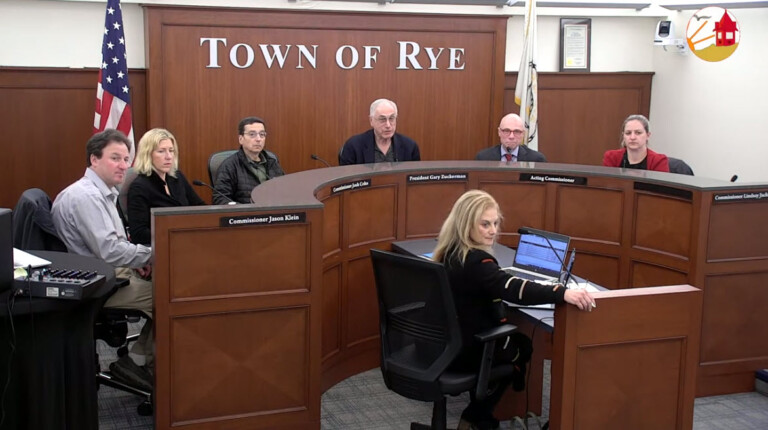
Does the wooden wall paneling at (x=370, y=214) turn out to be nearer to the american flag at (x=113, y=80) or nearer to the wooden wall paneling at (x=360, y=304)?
the wooden wall paneling at (x=360, y=304)

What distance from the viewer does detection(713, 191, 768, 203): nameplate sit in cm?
447

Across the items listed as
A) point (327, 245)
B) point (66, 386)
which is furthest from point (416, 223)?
point (66, 386)

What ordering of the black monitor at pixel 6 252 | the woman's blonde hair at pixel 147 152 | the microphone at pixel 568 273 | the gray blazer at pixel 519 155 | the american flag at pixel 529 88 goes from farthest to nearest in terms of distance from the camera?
the american flag at pixel 529 88 → the gray blazer at pixel 519 155 → the woman's blonde hair at pixel 147 152 → the microphone at pixel 568 273 → the black monitor at pixel 6 252

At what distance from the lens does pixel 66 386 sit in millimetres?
3367

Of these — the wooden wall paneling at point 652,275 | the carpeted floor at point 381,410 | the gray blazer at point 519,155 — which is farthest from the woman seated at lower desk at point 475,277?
the gray blazer at point 519,155

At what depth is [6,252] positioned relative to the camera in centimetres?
307

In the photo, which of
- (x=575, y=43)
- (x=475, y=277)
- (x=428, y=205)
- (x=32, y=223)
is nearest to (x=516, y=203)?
(x=428, y=205)

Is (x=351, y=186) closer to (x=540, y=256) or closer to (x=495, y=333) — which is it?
(x=540, y=256)

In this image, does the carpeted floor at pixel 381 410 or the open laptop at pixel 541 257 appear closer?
the open laptop at pixel 541 257

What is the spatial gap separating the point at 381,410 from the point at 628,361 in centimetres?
141

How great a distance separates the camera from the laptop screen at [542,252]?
406 cm

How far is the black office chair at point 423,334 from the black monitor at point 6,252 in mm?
1359

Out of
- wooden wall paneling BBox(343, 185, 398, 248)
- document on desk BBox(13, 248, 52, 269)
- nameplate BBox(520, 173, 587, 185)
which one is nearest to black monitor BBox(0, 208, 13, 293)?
document on desk BBox(13, 248, 52, 269)

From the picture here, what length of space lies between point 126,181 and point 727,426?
11.5ft
